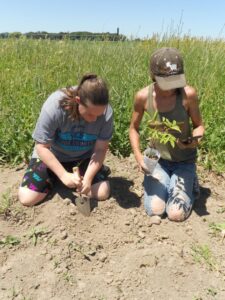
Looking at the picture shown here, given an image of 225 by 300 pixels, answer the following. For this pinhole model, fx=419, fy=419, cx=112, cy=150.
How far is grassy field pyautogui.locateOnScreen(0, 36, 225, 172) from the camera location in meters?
3.91

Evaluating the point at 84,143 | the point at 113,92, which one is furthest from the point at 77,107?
the point at 113,92

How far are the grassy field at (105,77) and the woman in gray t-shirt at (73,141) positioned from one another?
0.65m

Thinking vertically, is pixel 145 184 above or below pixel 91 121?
below

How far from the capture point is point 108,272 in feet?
8.35

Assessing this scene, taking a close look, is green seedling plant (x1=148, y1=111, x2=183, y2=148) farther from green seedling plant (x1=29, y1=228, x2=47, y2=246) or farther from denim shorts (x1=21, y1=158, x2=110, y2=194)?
green seedling plant (x1=29, y1=228, x2=47, y2=246)

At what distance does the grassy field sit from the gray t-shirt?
2.33 feet

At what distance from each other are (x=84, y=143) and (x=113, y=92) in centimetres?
124

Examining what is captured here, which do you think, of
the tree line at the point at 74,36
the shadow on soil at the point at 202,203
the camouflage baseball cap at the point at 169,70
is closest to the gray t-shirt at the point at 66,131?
the camouflage baseball cap at the point at 169,70

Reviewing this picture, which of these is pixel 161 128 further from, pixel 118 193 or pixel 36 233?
pixel 36 233

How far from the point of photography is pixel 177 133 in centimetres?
323

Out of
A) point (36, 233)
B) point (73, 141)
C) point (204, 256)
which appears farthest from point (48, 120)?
point (204, 256)

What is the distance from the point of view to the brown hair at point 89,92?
266 centimetres

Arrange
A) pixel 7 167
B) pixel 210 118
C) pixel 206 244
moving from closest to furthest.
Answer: pixel 206 244 < pixel 7 167 < pixel 210 118

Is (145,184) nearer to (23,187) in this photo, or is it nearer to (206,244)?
(206,244)
